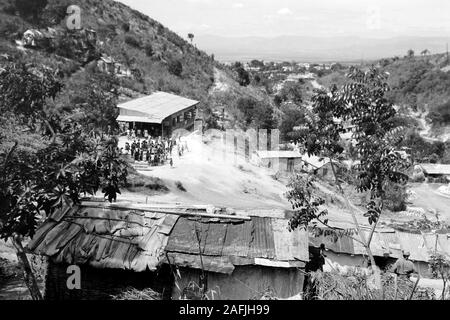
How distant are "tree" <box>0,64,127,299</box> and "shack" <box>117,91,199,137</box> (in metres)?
22.9

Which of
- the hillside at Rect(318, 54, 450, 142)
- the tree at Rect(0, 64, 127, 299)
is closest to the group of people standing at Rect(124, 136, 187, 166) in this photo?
the tree at Rect(0, 64, 127, 299)

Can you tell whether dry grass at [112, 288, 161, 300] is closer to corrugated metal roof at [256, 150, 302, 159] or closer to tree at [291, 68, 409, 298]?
tree at [291, 68, 409, 298]

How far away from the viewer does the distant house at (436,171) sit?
139 ft

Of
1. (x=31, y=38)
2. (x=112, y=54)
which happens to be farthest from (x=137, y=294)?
(x=112, y=54)

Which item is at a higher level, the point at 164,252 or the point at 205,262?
the point at 164,252

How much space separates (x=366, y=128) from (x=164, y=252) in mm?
4478

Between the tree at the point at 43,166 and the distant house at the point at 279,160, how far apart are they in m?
26.1

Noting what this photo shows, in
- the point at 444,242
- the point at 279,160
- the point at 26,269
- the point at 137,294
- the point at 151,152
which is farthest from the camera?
the point at 279,160

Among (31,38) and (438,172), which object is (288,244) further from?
(438,172)

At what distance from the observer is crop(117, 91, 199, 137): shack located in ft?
103

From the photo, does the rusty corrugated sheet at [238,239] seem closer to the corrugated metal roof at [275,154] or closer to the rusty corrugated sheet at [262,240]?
the rusty corrugated sheet at [262,240]

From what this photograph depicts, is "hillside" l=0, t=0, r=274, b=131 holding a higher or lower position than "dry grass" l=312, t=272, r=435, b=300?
higher

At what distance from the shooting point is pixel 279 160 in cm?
3388
